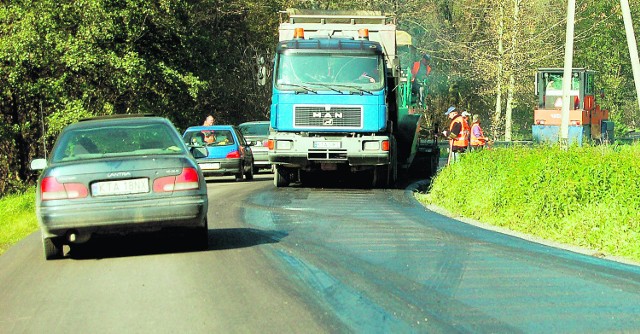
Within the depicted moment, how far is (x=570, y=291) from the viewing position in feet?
28.8

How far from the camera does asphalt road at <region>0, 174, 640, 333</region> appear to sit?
25.1 feet

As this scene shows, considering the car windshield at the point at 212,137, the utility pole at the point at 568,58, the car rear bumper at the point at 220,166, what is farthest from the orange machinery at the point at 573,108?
the utility pole at the point at 568,58

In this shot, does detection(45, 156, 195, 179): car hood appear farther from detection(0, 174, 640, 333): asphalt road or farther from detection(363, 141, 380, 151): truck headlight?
detection(363, 141, 380, 151): truck headlight

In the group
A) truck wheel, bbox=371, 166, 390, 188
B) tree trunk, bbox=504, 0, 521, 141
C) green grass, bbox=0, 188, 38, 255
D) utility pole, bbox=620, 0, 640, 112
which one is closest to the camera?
green grass, bbox=0, 188, 38, 255

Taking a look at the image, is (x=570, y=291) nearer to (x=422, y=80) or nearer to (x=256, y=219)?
(x=256, y=219)

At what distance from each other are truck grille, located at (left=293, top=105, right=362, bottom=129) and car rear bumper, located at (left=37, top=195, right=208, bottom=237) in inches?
416

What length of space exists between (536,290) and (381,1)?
4992cm

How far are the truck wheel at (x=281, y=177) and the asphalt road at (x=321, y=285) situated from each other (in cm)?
893

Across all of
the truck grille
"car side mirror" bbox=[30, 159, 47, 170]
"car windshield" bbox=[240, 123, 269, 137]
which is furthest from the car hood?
"car windshield" bbox=[240, 123, 269, 137]

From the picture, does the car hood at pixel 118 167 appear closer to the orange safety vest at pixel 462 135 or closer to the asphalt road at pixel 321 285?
the asphalt road at pixel 321 285

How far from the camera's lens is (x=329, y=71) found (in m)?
21.9

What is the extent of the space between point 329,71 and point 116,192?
1122 centimetres

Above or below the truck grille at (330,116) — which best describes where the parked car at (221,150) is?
below

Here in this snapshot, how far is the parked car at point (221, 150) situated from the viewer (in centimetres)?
2734
